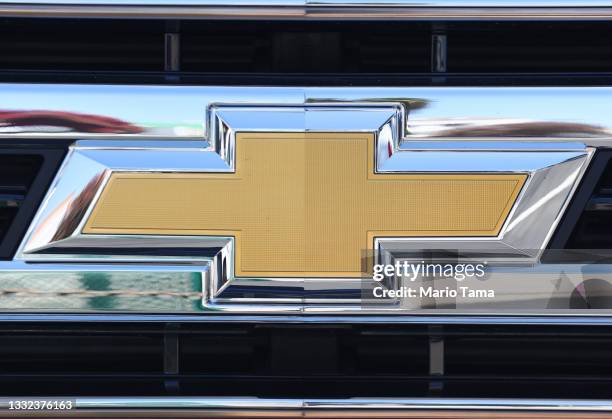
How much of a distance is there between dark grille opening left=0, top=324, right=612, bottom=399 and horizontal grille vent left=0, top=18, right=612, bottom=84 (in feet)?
1.43

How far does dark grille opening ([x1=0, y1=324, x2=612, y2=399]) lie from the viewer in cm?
136

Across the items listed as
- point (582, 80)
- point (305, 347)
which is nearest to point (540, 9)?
point (582, 80)

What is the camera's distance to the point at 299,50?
4.49ft

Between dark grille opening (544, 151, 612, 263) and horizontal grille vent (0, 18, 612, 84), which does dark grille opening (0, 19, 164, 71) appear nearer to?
horizontal grille vent (0, 18, 612, 84)

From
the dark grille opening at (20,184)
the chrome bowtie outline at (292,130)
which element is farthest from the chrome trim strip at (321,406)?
the dark grille opening at (20,184)

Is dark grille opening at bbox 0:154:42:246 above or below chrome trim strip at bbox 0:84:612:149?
below

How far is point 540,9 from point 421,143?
30cm

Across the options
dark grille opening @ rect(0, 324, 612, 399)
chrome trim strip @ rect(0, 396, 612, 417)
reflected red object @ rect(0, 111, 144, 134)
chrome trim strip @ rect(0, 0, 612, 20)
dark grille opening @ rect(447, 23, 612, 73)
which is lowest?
chrome trim strip @ rect(0, 396, 612, 417)

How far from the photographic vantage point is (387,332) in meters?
1.38

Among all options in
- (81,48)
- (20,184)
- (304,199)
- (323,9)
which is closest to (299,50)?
(323,9)

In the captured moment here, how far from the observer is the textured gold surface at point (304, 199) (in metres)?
1.31

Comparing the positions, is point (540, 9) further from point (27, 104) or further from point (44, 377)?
point (44, 377)

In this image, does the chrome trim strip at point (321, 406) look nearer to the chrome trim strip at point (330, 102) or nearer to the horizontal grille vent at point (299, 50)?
the chrome trim strip at point (330, 102)

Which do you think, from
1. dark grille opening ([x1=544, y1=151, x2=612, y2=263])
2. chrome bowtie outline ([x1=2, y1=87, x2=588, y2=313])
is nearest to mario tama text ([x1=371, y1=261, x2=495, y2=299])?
chrome bowtie outline ([x1=2, y1=87, x2=588, y2=313])
